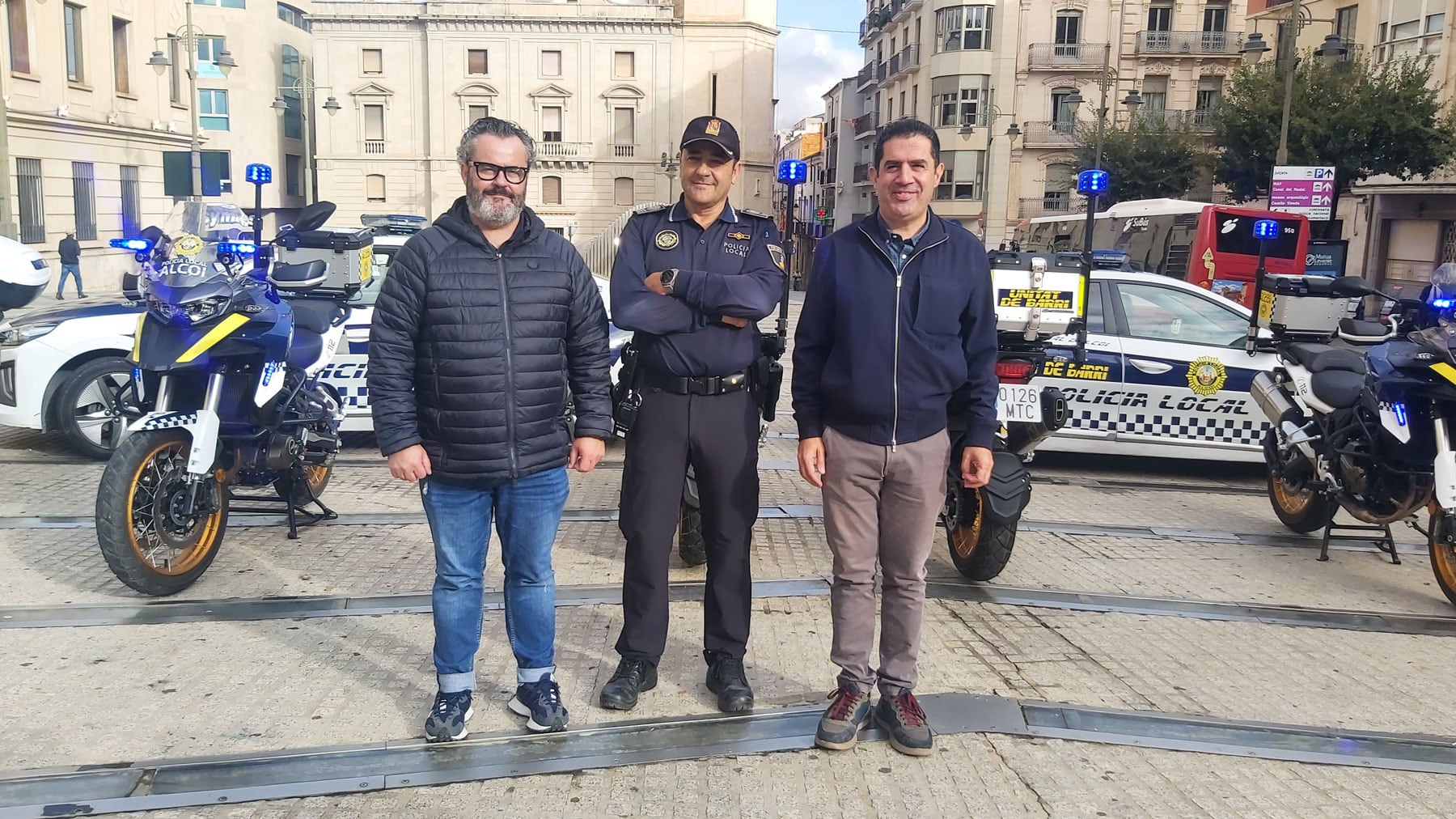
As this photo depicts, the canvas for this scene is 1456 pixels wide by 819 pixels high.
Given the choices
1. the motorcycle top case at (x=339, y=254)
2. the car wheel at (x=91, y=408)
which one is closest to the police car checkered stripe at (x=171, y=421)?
the motorcycle top case at (x=339, y=254)

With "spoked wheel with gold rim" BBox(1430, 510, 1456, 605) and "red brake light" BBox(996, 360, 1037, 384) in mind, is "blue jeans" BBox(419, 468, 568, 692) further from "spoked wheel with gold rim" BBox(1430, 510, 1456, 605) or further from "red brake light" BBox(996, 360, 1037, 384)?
"spoked wheel with gold rim" BBox(1430, 510, 1456, 605)

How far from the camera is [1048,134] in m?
49.2

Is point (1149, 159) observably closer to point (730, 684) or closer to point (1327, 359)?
point (1327, 359)

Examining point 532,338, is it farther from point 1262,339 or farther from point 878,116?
point 878,116

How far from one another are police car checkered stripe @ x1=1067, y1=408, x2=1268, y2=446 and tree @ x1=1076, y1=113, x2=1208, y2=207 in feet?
109

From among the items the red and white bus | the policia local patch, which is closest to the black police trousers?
the policia local patch

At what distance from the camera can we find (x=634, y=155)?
202ft

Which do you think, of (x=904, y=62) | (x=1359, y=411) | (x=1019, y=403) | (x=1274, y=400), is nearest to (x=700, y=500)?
(x=1019, y=403)

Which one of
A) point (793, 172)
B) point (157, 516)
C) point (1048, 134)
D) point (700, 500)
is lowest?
point (157, 516)

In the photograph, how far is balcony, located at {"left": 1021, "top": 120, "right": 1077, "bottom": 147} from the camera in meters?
48.8

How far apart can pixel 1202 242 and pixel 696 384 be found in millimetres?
21153

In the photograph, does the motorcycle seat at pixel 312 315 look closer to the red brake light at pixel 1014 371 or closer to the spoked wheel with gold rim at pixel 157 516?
the spoked wheel with gold rim at pixel 157 516

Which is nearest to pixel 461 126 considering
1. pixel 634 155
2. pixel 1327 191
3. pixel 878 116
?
pixel 634 155

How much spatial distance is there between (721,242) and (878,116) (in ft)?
209
